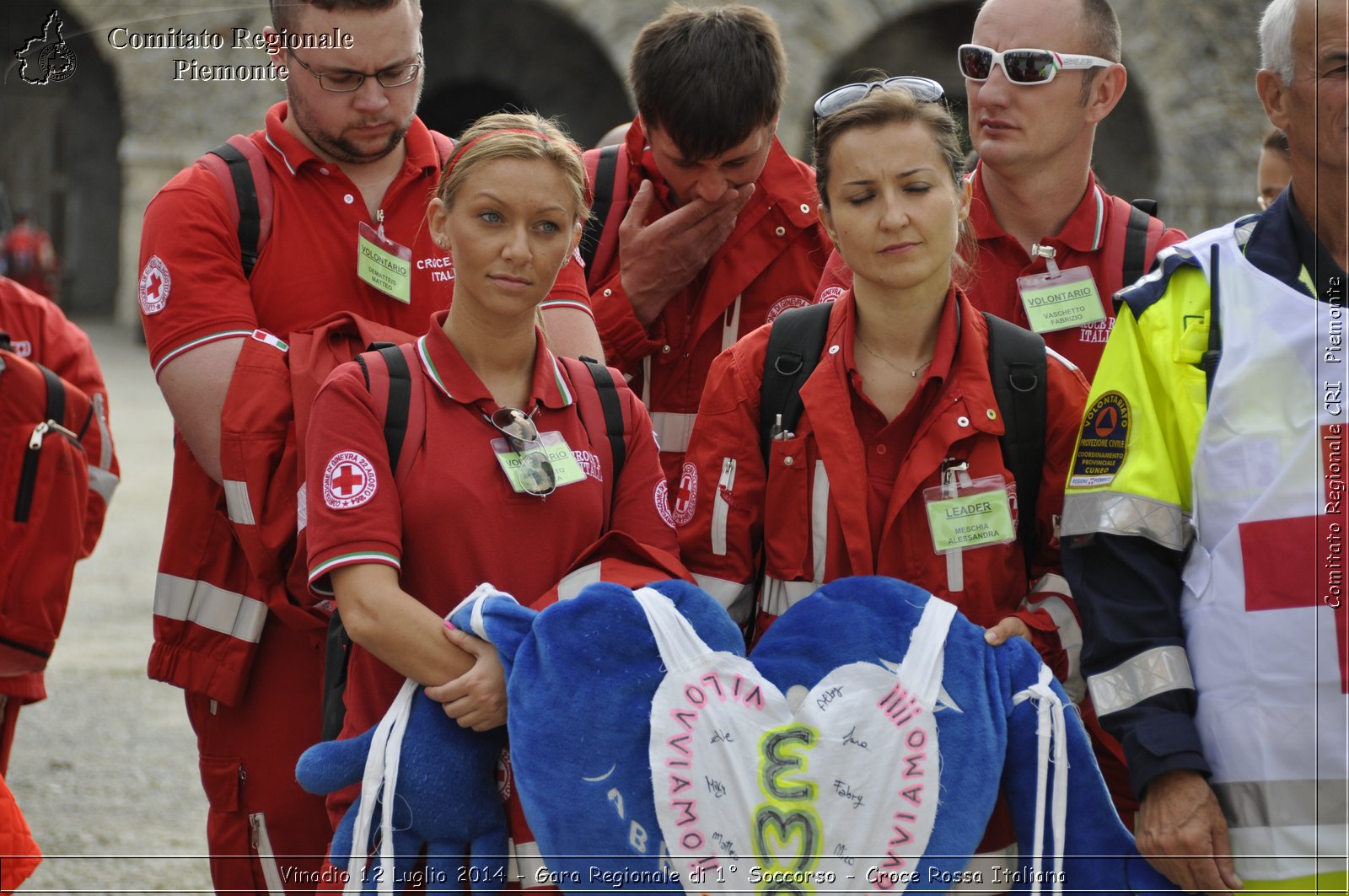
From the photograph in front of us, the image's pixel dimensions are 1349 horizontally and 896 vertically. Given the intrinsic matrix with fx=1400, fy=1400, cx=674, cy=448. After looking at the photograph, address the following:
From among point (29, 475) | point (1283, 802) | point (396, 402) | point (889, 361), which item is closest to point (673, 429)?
point (889, 361)

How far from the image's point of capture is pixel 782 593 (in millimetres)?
2631

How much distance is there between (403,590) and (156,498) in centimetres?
895

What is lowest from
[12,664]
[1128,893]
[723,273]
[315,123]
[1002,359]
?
[1128,893]

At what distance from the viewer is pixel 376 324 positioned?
9.52ft

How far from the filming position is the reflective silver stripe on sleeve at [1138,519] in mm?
2326

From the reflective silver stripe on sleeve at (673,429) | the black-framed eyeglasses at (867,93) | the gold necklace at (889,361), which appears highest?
the black-framed eyeglasses at (867,93)

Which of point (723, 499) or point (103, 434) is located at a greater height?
point (103, 434)

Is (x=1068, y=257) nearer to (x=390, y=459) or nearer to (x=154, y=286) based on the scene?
(x=390, y=459)

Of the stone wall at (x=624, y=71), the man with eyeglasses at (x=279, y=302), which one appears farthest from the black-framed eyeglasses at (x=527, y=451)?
Result: the stone wall at (x=624, y=71)

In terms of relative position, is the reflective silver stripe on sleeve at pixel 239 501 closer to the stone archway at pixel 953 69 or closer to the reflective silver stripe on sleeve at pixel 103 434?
the reflective silver stripe on sleeve at pixel 103 434

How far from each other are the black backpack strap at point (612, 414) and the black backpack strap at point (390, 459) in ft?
1.26

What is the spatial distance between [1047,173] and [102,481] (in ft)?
9.29

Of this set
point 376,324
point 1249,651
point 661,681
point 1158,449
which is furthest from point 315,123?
Answer: point 1249,651

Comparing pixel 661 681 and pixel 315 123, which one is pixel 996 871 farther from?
pixel 315 123
